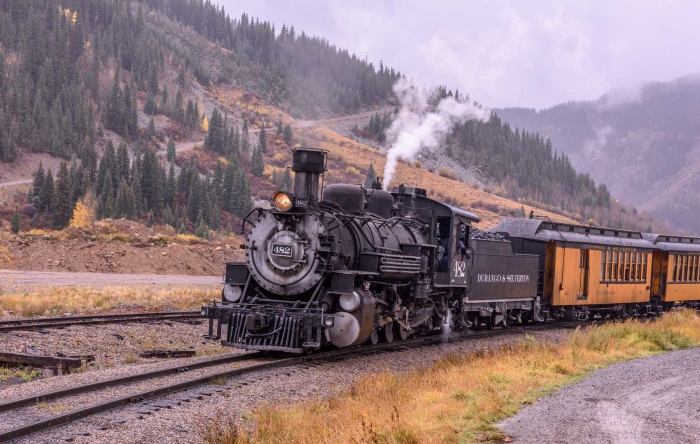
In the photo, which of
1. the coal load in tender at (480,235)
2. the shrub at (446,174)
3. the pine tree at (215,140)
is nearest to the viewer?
the coal load in tender at (480,235)

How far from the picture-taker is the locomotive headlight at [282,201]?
562 inches

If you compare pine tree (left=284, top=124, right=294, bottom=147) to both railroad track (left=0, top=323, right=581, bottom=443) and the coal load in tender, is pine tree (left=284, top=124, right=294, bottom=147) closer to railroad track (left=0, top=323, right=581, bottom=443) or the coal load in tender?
the coal load in tender

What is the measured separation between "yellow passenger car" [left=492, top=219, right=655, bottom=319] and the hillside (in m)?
33.6

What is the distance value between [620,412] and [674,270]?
23614 millimetres

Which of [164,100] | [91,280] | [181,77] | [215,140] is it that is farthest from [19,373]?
[181,77]

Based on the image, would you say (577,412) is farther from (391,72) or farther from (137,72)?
(391,72)

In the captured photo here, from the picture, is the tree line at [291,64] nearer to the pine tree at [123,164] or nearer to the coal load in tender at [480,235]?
the pine tree at [123,164]

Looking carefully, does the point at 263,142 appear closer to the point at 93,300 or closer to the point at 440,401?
the point at 93,300

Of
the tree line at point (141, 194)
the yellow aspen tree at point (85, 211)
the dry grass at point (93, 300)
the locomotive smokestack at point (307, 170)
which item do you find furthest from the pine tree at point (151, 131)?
the locomotive smokestack at point (307, 170)

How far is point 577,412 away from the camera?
8.78m

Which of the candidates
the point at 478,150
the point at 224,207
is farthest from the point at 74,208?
the point at 478,150

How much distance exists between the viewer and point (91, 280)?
119 ft

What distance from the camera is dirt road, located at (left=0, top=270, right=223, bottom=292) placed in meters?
32.8

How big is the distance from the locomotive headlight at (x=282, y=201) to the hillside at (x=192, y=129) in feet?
143
